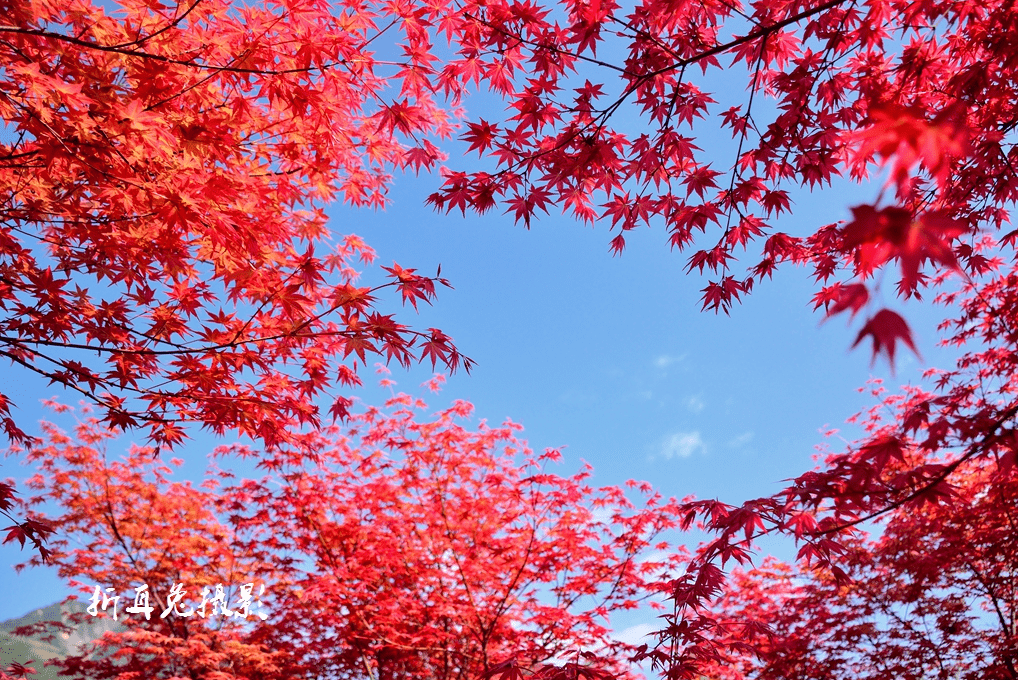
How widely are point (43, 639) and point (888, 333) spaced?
1400 centimetres

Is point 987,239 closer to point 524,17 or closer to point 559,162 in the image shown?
point 559,162

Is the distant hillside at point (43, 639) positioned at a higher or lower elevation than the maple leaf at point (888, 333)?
higher

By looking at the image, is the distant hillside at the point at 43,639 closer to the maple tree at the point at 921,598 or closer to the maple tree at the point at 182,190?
the maple tree at the point at 182,190

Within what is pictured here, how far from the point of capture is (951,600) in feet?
22.7

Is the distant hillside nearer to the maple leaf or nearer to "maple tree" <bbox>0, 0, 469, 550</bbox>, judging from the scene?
"maple tree" <bbox>0, 0, 469, 550</bbox>

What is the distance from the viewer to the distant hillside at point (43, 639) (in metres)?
7.87

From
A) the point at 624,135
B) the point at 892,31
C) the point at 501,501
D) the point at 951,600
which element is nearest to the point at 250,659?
the point at 501,501

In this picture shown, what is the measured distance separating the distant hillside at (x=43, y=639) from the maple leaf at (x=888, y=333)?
6.37 meters

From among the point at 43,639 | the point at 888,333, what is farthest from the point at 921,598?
the point at 43,639

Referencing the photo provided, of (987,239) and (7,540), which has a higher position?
(987,239)

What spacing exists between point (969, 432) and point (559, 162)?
2677 mm

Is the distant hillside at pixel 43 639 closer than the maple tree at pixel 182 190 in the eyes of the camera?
No

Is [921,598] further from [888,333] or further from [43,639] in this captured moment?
[43,639]

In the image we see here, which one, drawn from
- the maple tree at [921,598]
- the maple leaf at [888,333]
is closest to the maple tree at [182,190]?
the maple leaf at [888,333]
